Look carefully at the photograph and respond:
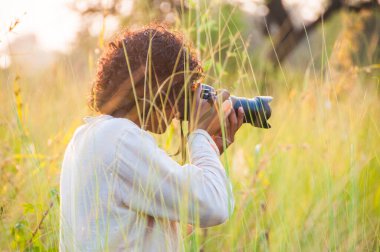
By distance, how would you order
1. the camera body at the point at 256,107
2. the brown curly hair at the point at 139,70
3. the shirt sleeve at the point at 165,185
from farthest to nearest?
the camera body at the point at 256,107, the brown curly hair at the point at 139,70, the shirt sleeve at the point at 165,185

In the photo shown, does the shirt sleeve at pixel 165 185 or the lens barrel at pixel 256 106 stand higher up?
the lens barrel at pixel 256 106

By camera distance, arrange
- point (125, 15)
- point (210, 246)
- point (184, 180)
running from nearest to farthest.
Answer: point (184, 180) < point (210, 246) < point (125, 15)

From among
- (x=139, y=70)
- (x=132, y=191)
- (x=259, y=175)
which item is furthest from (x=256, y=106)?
(x=259, y=175)

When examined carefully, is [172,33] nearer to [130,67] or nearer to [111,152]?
[130,67]

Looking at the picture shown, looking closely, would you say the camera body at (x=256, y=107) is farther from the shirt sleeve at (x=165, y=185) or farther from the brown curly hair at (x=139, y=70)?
the shirt sleeve at (x=165, y=185)

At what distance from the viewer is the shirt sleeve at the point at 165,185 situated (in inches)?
62.7

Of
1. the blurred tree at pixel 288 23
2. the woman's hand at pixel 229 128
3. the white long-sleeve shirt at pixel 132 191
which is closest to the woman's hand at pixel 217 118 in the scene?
the woman's hand at pixel 229 128

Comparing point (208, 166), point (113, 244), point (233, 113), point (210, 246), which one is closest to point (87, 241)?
point (113, 244)

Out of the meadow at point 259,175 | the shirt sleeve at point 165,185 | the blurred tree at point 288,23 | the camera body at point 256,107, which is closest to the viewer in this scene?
the shirt sleeve at point 165,185

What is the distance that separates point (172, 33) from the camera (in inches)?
71.9

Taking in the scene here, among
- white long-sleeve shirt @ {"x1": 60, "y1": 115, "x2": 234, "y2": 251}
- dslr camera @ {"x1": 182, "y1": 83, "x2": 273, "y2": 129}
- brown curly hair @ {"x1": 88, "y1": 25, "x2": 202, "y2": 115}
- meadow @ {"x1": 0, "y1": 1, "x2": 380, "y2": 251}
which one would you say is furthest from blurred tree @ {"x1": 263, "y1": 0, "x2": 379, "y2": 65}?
white long-sleeve shirt @ {"x1": 60, "y1": 115, "x2": 234, "y2": 251}

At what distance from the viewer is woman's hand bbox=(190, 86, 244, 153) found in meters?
1.78

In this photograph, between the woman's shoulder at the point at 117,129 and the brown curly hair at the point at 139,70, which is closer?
the woman's shoulder at the point at 117,129

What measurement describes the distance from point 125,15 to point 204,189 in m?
4.09
